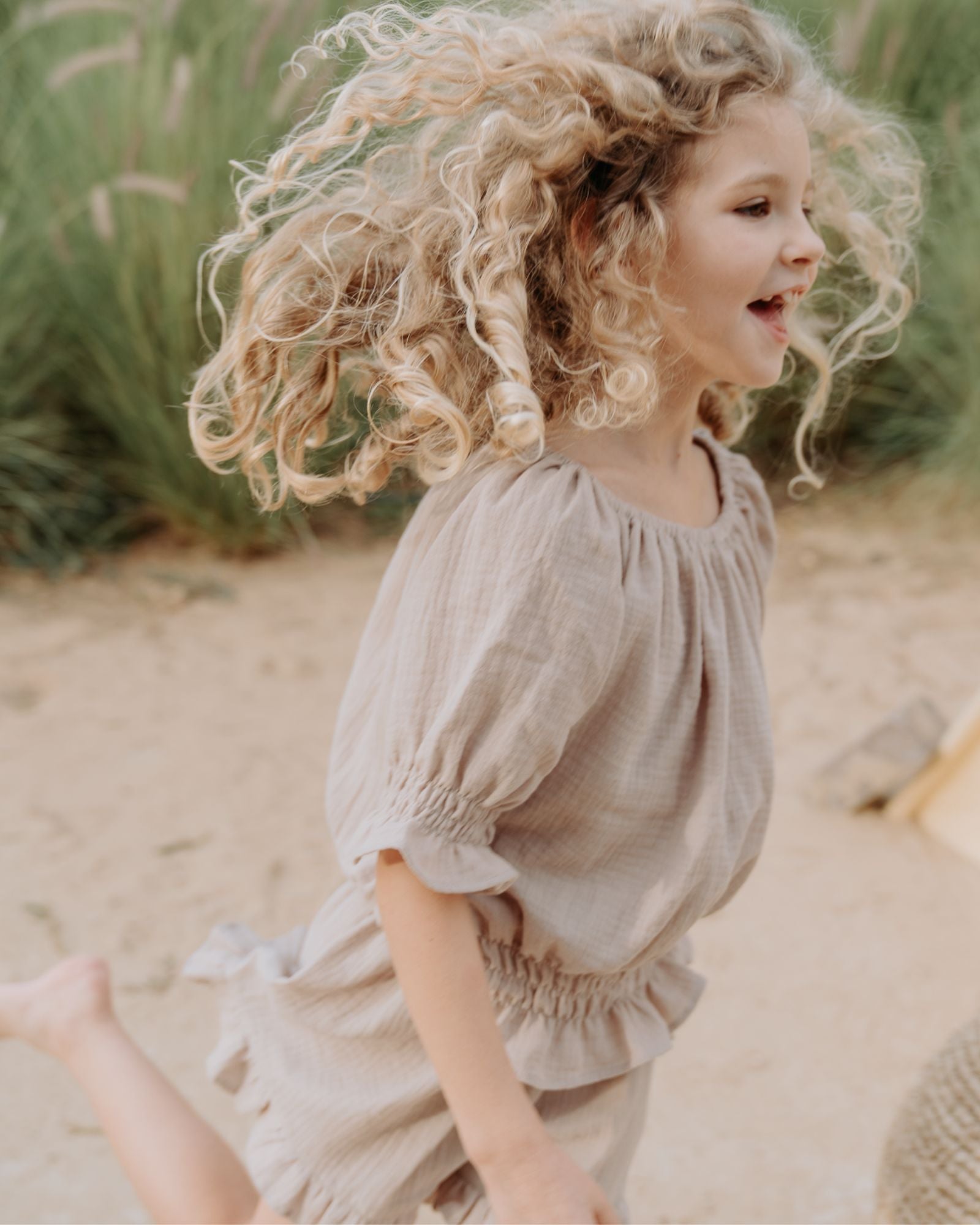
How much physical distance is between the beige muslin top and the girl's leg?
414 millimetres

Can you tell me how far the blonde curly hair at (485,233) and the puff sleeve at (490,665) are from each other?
0.06m

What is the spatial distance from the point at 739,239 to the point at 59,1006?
1.17 metres

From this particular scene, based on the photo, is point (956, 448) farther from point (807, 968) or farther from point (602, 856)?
point (602, 856)

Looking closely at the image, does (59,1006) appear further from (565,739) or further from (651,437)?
(651,437)

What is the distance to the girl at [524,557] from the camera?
3.51ft

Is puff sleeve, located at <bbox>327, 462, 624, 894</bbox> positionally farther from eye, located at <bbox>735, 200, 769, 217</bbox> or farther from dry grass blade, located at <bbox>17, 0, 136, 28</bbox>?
dry grass blade, located at <bbox>17, 0, 136, 28</bbox>


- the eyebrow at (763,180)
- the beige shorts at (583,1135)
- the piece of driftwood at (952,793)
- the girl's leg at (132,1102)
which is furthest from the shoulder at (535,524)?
the piece of driftwood at (952,793)

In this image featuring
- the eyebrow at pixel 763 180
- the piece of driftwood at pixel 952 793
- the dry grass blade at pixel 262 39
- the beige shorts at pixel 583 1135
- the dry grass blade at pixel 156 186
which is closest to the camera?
the eyebrow at pixel 763 180

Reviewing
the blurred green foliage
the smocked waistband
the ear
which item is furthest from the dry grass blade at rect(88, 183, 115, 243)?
the smocked waistband

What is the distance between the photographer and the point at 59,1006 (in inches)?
63.3

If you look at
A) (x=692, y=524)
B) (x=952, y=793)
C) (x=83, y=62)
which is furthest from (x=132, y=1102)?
(x=83, y=62)

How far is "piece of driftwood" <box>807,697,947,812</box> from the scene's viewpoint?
267 centimetres

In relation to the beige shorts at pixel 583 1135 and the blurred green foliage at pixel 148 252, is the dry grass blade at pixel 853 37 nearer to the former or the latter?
the blurred green foliage at pixel 148 252

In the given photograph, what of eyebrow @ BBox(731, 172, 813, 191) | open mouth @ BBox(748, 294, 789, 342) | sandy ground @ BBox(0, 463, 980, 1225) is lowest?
sandy ground @ BBox(0, 463, 980, 1225)
